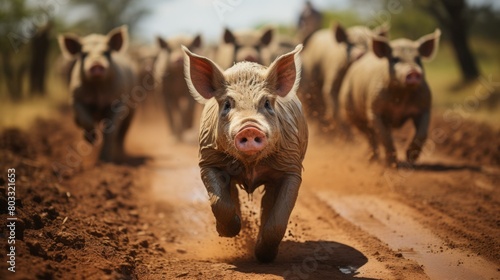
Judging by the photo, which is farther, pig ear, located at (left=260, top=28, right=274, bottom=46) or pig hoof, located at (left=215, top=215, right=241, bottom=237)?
pig ear, located at (left=260, top=28, right=274, bottom=46)

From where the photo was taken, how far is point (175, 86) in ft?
53.2

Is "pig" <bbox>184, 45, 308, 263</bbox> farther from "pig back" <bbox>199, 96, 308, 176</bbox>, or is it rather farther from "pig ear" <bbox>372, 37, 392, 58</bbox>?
"pig ear" <bbox>372, 37, 392, 58</bbox>

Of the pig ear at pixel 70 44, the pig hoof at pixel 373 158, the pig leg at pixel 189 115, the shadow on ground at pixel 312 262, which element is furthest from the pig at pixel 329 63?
the shadow on ground at pixel 312 262

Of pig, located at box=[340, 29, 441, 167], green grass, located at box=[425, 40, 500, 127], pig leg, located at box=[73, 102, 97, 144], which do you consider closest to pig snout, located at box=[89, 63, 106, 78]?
pig leg, located at box=[73, 102, 97, 144]

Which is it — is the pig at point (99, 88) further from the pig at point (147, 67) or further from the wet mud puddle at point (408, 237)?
the pig at point (147, 67)

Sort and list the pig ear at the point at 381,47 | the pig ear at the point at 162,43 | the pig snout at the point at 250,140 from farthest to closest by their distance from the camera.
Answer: the pig ear at the point at 162,43 < the pig ear at the point at 381,47 < the pig snout at the point at 250,140

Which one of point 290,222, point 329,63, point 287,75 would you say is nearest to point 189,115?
point 329,63

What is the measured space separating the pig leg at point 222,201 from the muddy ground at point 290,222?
0.38 m

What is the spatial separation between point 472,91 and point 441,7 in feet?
10.8

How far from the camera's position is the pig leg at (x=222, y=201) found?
19.5ft

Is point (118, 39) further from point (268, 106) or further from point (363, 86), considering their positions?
point (268, 106)

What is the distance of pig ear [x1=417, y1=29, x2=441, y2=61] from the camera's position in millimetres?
10117

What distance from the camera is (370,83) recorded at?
35.3 ft

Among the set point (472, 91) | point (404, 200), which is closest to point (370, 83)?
point (404, 200)
